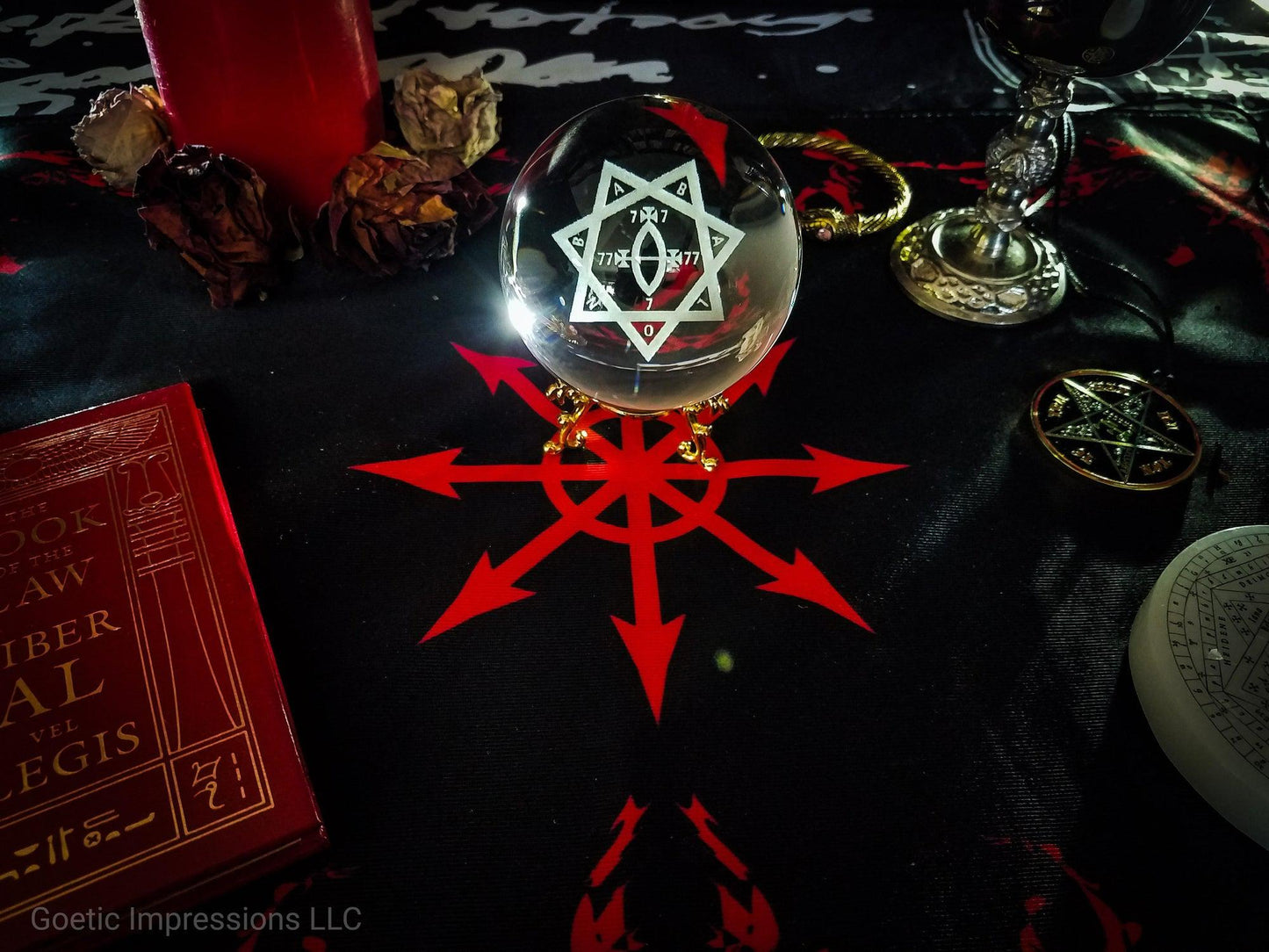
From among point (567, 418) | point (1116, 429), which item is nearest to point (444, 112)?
point (567, 418)

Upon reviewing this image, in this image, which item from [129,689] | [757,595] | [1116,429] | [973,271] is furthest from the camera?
[973,271]

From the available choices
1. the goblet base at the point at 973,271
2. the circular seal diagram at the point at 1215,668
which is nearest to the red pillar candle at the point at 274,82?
the goblet base at the point at 973,271

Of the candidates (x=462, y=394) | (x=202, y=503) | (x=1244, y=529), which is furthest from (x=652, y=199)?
(x=1244, y=529)

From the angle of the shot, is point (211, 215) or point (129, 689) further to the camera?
point (211, 215)

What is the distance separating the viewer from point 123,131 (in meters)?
0.87

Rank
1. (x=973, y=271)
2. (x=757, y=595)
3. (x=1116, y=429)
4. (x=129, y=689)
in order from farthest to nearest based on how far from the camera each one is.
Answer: (x=973, y=271) < (x=1116, y=429) < (x=757, y=595) < (x=129, y=689)

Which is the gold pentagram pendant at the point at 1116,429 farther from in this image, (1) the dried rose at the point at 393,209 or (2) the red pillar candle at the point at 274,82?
(2) the red pillar candle at the point at 274,82

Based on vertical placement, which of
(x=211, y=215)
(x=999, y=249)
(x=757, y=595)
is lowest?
(x=757, y=595)

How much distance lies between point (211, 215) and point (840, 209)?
677 mm

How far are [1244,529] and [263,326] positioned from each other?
35.5 inches

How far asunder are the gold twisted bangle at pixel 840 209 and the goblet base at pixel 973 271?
1.3 inches

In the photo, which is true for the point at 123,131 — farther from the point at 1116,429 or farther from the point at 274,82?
the point at 1116,429

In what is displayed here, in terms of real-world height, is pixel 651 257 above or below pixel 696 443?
above

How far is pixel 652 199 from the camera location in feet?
2.03
